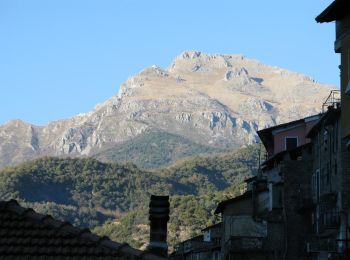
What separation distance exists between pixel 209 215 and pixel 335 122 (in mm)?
111501

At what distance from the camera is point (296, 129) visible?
79.8 meters

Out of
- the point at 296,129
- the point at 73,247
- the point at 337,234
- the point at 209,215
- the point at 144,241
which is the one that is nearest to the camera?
the point at 73,247

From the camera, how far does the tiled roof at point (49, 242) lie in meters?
17.9

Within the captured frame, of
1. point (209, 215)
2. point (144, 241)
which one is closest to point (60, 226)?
point (209, 215)

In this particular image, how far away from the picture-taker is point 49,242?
18234 millimetres

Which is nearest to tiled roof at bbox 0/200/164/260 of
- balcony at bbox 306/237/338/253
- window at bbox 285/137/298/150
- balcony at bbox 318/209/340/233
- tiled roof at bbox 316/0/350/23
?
tiled roof at bbox 316/0/350/23

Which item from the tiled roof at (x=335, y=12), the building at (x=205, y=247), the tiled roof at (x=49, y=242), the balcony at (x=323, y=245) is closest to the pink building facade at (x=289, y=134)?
the building at (x=205, y=247)

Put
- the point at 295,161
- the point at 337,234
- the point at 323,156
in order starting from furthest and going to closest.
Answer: the point at 295,161, the point at 323,156, the point at 337,234

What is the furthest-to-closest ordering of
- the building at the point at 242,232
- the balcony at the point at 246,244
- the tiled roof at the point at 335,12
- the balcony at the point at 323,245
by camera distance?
the building at the point at 242,232 → the balcony at the point at 246,244 → the balcony at the point at 323,245 → the tiled roof at the point at 335,12

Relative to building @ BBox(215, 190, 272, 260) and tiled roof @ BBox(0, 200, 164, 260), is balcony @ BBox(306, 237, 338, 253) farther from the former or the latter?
tiled roof @ BBox(0, 200, 164, 260)

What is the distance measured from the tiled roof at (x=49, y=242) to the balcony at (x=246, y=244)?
53.3 meters

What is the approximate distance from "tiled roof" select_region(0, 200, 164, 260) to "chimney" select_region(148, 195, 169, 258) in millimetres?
1202

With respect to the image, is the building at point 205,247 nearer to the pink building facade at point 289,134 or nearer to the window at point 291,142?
the pink building facade at point 289,134

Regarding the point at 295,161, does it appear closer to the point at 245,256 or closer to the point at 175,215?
the point at 245,256
